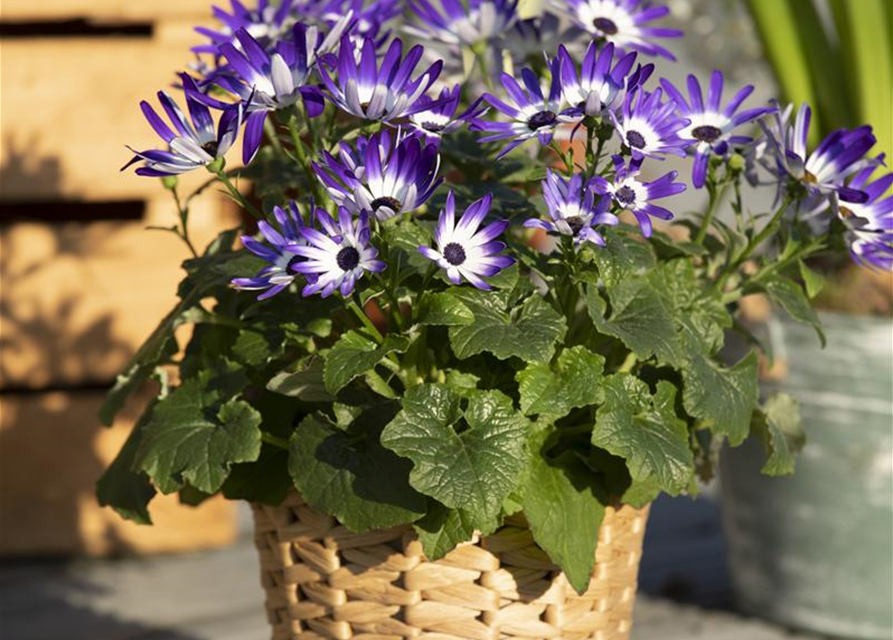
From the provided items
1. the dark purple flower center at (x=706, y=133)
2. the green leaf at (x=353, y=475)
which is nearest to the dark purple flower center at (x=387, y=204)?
the green leaf at (x=353, y=475)

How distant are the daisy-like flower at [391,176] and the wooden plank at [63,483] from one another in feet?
4.52

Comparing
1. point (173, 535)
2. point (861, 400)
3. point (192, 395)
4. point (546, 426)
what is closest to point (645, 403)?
point (546, 426)

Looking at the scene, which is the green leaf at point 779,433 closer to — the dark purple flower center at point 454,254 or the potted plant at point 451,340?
the potted plant at point 451,340

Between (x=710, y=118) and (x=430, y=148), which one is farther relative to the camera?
(x=710, y=118)

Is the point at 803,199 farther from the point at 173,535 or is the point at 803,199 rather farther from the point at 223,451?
the point at 173,535

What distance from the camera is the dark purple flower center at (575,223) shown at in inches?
37.6

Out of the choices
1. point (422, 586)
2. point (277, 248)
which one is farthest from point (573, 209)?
point (422, 586)

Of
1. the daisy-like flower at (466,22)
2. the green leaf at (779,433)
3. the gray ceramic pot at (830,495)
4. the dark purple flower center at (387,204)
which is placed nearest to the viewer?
the dark purple flower center at (387,204)

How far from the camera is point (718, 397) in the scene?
1049 mm

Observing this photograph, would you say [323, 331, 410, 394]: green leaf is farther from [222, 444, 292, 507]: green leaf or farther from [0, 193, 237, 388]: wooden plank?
[0, 193, 237, 388]: wooden plank

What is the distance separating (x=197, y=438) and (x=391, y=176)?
285 mm

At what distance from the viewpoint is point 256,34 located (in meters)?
1.23

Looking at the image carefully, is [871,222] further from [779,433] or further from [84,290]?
[84,290]

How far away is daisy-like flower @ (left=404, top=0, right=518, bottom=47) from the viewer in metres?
1.23
